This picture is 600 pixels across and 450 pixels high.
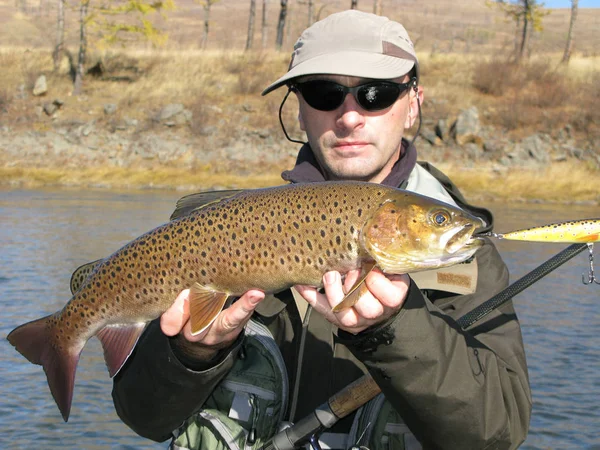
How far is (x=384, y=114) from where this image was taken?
3611mm

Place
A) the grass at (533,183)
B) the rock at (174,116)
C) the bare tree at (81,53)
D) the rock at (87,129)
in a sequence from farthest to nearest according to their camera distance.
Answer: the bare tree at (81,53) → the rock at (174,116) → the rock at (87,129) → the grass at (533,183)

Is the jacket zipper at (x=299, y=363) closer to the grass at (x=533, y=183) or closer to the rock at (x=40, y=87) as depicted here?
the grass at (x=533, y=183)

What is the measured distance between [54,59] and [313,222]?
29.6 metres

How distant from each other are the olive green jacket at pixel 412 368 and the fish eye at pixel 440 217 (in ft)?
0.77

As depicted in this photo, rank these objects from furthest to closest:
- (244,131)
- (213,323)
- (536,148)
Answer: (244,131) → (536,148) → (213,323)

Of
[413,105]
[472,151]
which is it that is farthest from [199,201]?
[472,151]

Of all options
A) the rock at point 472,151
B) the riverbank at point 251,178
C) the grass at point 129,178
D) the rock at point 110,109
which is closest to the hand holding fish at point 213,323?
the riverbank at point 251,178

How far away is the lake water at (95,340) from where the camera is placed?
5.98 meters

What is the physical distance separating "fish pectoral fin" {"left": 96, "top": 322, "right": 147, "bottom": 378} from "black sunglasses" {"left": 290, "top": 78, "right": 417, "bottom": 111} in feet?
4.22

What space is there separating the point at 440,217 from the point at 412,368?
0.51 m

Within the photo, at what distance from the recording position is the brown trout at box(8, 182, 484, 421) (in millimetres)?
2645

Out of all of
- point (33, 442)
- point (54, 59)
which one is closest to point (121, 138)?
point (54, 59)

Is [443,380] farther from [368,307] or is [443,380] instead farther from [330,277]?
[330,277]

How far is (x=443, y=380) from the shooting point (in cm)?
269
